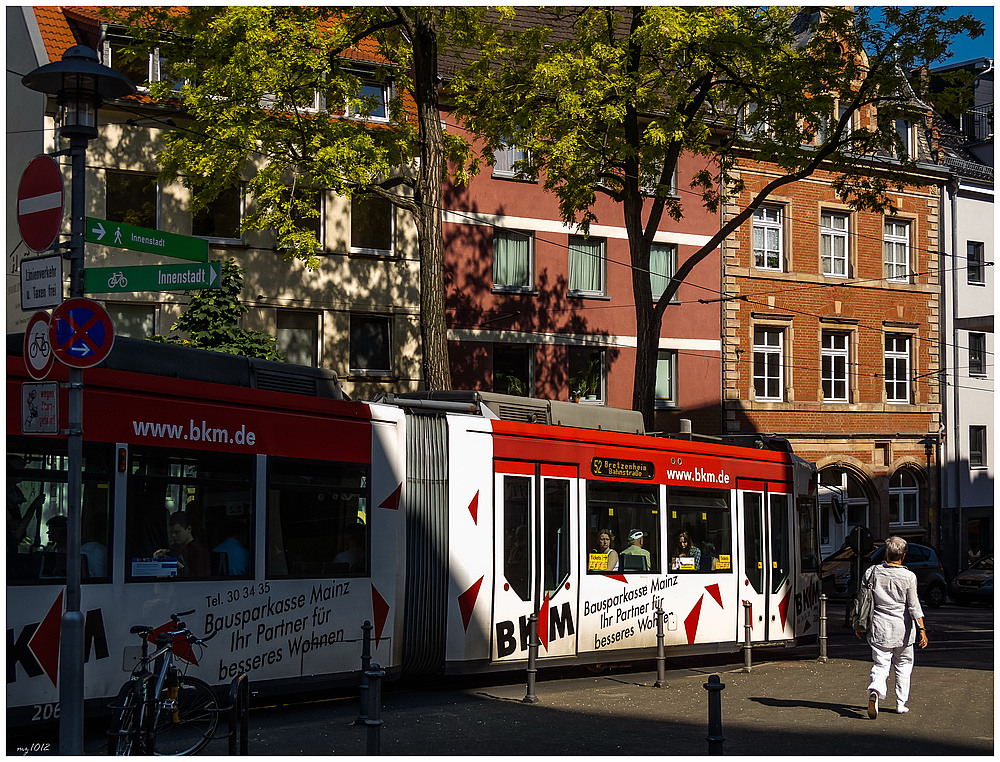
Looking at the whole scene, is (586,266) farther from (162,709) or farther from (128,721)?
(128,721)

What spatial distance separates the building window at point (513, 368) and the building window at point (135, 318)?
901 centimetres

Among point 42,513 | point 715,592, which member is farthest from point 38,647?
point 715,592

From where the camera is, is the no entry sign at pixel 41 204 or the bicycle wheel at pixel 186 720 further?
the bicycle wheel at pixel 186 720

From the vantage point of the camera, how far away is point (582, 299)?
107 feet

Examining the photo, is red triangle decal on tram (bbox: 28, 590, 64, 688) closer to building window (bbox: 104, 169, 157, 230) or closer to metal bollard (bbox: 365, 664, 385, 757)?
metal bollard (bbox: 365, 664, 385, 757)

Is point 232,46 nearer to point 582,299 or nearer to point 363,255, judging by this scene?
point 363,255

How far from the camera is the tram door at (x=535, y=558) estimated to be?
1295cm

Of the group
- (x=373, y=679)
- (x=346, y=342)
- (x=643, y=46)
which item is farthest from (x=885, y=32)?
(x=373, y=679)

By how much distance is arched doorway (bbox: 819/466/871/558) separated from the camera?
36.6m

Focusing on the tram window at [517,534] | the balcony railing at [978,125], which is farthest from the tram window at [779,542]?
the balcony railing at [978,125]

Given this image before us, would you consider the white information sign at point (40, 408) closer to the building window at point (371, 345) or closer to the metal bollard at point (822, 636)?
the metal bollard at point (822, 636)

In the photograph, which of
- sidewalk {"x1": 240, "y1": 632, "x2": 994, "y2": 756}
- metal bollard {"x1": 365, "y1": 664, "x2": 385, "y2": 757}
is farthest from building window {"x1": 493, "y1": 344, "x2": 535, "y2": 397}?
metal bollard {"x1": 365, "y1": 664, "x2": 385, "y2": 757}

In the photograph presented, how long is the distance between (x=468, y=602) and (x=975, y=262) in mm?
33866

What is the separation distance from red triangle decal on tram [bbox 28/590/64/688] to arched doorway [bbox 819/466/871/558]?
3005cm
